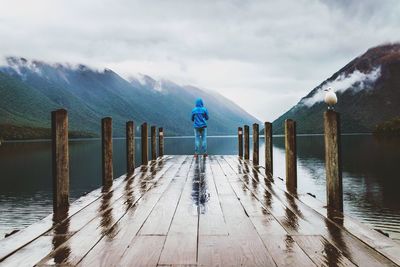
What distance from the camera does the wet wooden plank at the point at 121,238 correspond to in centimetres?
388

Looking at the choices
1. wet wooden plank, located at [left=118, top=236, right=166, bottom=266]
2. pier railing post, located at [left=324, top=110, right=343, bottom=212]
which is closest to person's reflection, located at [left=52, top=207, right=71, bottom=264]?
wet wooden plank, located at [left=118, top=236, right=166, bottom=266]

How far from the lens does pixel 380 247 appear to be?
4238 millimetres

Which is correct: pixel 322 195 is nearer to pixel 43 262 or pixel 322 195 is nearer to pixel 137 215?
pixel 137 215

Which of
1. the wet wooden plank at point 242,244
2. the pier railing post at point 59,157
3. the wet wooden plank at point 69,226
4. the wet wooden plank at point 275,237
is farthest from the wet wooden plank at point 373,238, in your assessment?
the pier railing post at point 59,157

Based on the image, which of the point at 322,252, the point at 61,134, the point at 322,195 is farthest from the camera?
the point at 322,195

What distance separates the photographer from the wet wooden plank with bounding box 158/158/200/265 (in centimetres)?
388

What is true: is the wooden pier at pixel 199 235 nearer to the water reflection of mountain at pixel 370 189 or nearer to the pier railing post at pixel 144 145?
the pier railing post at pixel 144 145

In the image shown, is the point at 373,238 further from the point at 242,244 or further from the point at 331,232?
the point at 242,244

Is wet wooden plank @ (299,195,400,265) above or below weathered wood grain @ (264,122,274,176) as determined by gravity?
below

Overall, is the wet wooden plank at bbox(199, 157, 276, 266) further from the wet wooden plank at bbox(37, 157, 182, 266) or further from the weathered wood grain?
the weathered wood grain

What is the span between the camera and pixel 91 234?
4.87m

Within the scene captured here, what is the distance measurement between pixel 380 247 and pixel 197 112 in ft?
42.4

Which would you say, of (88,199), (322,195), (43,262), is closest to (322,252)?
(43,262)

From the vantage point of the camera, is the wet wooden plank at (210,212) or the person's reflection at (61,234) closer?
the person's reflection at (61,234)
